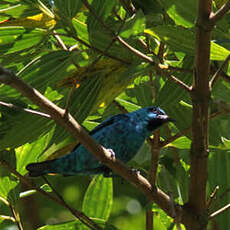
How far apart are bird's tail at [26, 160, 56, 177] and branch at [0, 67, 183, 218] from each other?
81cm

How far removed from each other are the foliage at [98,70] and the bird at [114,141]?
0.07 m

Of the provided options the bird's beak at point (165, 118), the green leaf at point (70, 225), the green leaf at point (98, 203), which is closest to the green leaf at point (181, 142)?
the bird's beak at point (165, 118)

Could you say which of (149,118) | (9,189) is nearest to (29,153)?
(9,189)

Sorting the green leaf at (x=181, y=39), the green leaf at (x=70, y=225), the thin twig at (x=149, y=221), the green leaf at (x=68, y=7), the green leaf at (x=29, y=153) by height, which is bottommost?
the green leaf at (x=70, y=225)

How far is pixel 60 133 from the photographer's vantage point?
8.42 feet

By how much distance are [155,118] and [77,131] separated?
3.76 feet

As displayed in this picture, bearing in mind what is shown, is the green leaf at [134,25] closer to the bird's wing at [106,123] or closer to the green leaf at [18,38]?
the green leaf at [18,38]

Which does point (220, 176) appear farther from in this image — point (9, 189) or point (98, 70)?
point (9, 189)

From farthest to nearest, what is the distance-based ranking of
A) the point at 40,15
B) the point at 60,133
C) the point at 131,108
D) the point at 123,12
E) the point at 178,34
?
the point at 131,108 → the point at 123,12 → the point at 60,133 → the point at 40,15 → the point at 178,34

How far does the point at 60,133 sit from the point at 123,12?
70cm

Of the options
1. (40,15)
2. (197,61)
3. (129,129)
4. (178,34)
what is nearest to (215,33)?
(178,34)

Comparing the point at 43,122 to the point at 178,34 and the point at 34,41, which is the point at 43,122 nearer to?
the point at 34,41

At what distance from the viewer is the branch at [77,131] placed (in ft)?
5.83

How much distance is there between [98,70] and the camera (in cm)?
248
